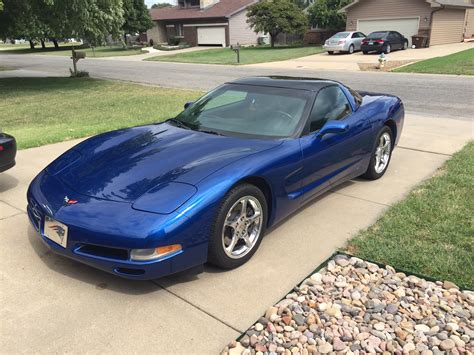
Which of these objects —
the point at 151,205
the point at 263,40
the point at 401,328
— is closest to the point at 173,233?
the point at 151,205

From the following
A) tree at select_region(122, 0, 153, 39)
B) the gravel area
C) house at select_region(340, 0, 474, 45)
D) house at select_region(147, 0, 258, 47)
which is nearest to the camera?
the gravel area

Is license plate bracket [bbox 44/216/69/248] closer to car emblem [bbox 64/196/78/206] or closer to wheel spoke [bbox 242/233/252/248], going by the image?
car emblem [bbox 64/196/78/206]

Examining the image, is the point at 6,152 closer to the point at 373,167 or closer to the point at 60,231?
the point at 60,231

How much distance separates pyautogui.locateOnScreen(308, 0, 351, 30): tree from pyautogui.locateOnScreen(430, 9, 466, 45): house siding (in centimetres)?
902

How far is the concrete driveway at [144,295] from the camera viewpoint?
2588 mm

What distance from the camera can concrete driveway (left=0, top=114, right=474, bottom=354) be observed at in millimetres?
2588

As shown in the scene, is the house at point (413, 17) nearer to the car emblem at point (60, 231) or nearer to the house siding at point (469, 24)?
the house siding at point (469, 24)

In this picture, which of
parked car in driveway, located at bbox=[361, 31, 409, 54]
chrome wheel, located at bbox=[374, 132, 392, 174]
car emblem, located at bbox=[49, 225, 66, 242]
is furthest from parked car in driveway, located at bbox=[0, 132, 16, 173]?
parked car in driveway, located at bbox=[361, 31, 409, 54]

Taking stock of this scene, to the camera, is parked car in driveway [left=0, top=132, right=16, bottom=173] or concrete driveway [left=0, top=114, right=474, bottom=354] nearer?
concrete driveway [left=0, top=114, right=474, bottom=354]

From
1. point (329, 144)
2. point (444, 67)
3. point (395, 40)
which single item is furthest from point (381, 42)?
point (329, 144)

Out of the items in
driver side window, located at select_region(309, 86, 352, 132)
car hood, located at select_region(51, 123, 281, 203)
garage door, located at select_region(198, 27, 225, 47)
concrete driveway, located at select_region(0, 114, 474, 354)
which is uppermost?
garage door, located at select_region(198, 27, 225, 47)

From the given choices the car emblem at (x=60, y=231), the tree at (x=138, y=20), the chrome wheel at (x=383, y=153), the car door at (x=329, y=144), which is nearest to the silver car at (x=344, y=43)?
the tree at (x=138, y=20)

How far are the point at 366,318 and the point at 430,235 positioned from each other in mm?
1383

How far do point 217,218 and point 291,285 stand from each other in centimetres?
73
